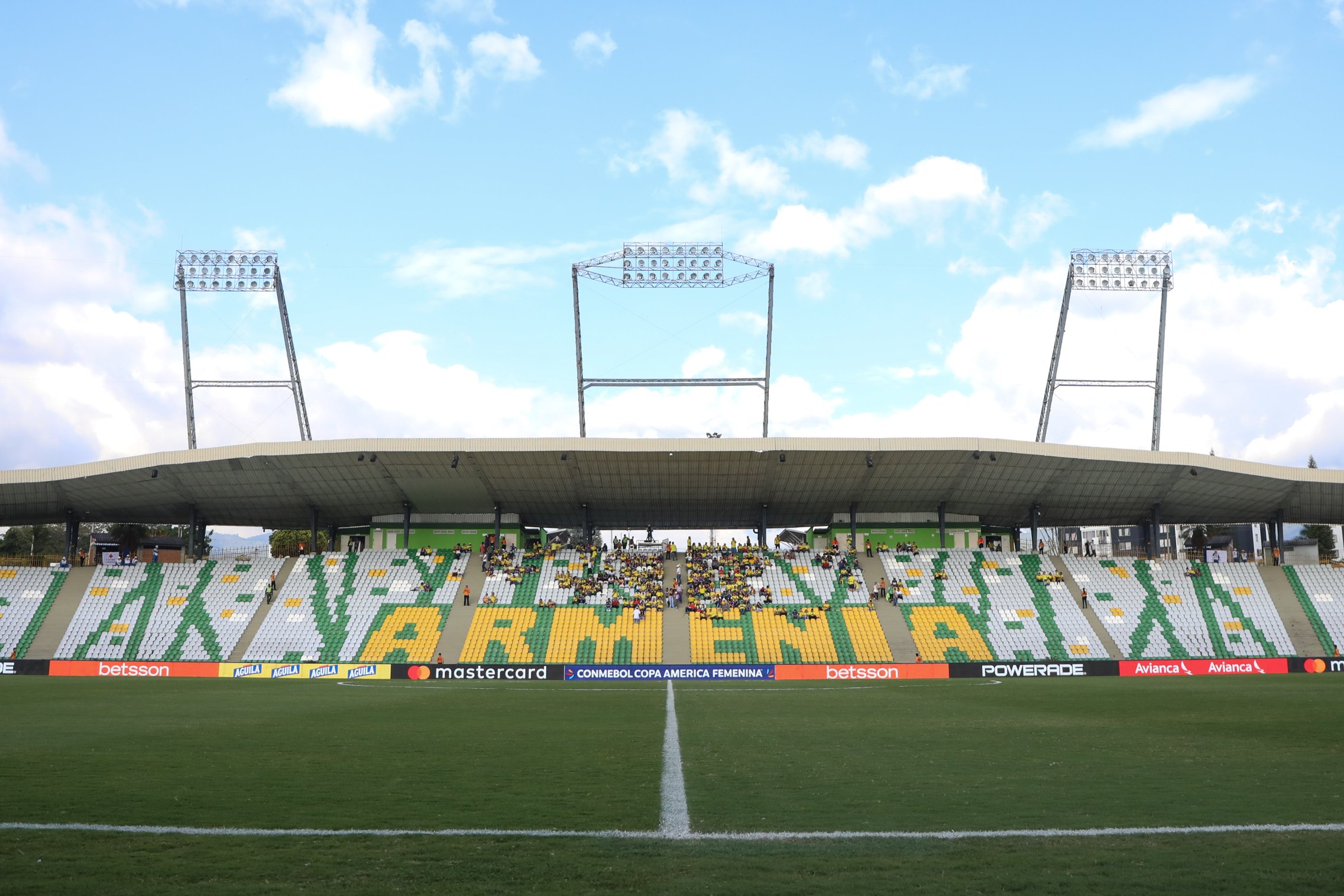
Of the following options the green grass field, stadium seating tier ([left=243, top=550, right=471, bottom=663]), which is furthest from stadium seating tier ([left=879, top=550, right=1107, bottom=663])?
the green grass field

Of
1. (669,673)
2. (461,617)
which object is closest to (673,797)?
A: (669,673)

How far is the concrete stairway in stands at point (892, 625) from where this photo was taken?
54.4m

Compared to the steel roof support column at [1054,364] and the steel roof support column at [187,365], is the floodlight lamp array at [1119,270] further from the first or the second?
the steel roof support column at [187,365]

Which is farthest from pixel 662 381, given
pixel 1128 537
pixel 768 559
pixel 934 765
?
pixel 1128 537

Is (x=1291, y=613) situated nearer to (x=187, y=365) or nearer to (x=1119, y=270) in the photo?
(x=1119, y=270)

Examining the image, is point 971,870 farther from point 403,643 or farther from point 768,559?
point 768,559

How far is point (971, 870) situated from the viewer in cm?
907

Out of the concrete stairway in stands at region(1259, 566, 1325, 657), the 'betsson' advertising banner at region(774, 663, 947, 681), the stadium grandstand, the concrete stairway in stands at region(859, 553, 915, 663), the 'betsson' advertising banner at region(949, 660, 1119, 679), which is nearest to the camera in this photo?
the 'betsson' advertising banner at region(949, 660, 1119, 679)

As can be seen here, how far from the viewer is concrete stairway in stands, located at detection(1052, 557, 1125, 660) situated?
55.6 metres

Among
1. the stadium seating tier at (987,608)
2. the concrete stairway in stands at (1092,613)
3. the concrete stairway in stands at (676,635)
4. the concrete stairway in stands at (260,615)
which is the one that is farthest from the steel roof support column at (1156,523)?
the concrete stairway in stands at (260,615)

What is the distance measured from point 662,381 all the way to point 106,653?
32.1 m

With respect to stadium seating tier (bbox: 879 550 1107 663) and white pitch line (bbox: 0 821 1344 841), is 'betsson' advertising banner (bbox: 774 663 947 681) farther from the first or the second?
white pitch line (bbox: 0 821 1344 841)

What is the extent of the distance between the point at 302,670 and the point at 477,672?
876 cm

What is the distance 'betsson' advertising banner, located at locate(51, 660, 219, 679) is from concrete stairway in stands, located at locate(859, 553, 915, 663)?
32.7m
